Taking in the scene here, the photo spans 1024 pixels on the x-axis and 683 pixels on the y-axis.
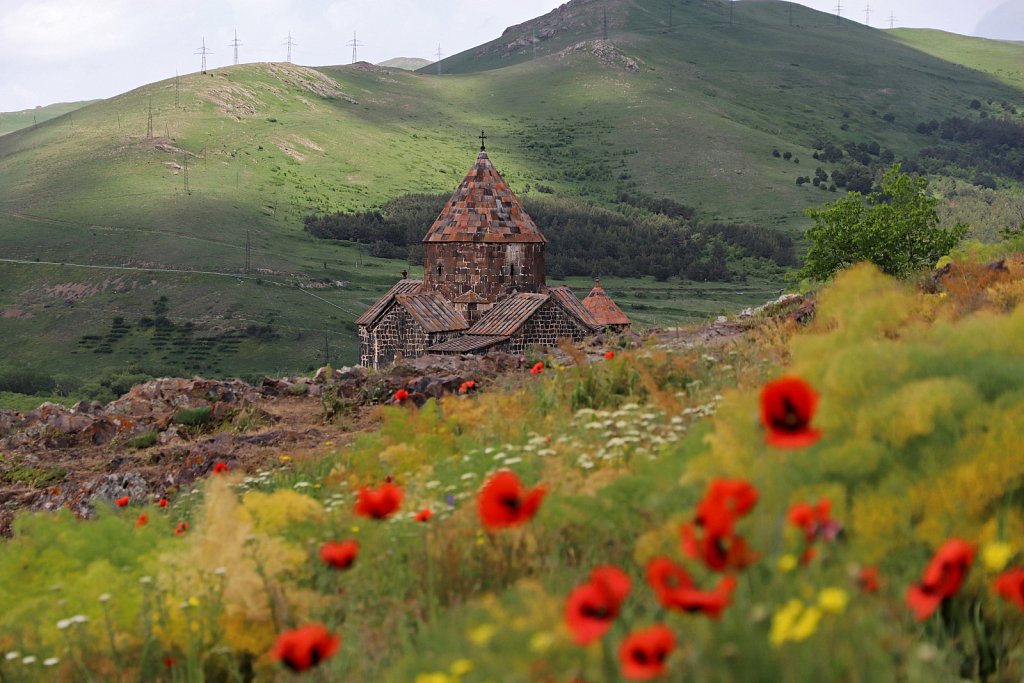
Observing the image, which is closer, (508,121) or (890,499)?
(890,499)

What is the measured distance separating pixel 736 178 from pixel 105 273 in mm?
89098

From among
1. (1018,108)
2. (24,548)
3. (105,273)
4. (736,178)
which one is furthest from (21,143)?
(1018,108)

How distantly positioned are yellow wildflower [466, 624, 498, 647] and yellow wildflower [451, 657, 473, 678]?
0.08m

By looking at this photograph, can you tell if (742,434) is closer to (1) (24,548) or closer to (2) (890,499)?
(2) (890,499)

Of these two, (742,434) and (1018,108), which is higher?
(1018,108)

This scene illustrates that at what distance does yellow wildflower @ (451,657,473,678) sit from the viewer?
3.26 m

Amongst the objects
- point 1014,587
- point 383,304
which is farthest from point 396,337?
point 1014,587

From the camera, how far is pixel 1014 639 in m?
4.27

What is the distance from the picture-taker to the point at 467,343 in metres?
31.4

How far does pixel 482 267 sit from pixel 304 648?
3092cm

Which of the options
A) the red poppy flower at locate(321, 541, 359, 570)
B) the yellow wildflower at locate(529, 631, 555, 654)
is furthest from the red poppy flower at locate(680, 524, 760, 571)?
the red poppy flower at locate(321, 541, 359, 570)

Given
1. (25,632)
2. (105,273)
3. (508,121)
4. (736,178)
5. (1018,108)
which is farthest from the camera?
(1018,108)

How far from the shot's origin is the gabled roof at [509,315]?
3180cm

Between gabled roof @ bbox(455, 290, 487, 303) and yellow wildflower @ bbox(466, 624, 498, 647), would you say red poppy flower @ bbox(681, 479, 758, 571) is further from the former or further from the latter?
gabled roof @ bbox(455, 290, 487, 303)
